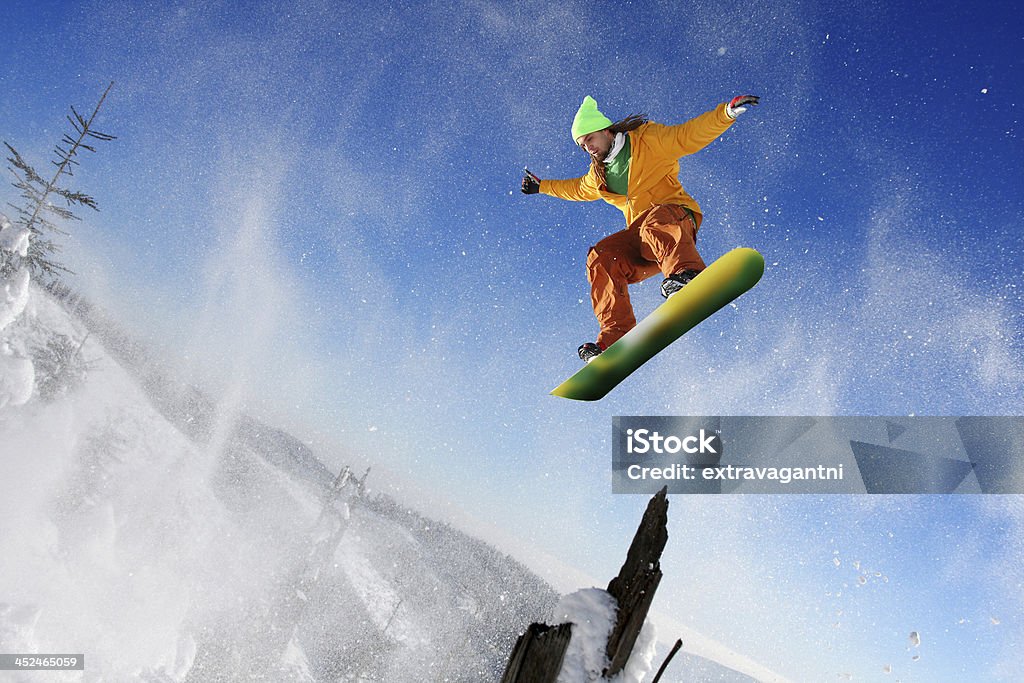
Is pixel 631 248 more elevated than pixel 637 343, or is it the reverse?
pixel 631 248

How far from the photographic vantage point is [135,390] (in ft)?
222

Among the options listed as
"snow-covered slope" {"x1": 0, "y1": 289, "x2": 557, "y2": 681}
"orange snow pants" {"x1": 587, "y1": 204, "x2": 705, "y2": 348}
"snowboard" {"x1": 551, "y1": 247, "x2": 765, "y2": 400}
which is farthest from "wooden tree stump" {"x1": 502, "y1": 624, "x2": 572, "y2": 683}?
"snow-covered slope" {"x1": 0, "y1": 289, "x2": 557, "y2": 681}

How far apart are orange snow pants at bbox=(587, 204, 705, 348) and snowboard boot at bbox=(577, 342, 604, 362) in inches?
3.3

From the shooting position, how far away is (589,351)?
552 centimetres

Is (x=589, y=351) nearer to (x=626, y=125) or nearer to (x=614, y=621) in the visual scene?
(x=626, y=125)

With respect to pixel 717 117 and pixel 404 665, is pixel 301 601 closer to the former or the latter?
pixel 404 665

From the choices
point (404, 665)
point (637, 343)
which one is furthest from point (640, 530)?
point (404, 665)

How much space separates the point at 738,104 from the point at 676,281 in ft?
5.39

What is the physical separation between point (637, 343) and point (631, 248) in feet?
4.14

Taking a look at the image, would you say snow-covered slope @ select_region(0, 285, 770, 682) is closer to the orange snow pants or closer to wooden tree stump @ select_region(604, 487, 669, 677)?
wooden tree stump @ select_region(604, 487, 669, 677)

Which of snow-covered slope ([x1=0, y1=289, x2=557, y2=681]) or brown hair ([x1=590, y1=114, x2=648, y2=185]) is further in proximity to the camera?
snow-covered slope ([x1=0, y1=289, x2=557, y2=681])

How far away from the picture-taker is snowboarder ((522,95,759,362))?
17.3ft

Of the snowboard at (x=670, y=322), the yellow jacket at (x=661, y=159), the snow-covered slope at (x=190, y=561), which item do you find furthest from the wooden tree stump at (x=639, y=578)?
the snow-covered slope at (x=190, y=561)

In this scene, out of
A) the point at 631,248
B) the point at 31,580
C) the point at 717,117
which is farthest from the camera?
the point at 31,580
